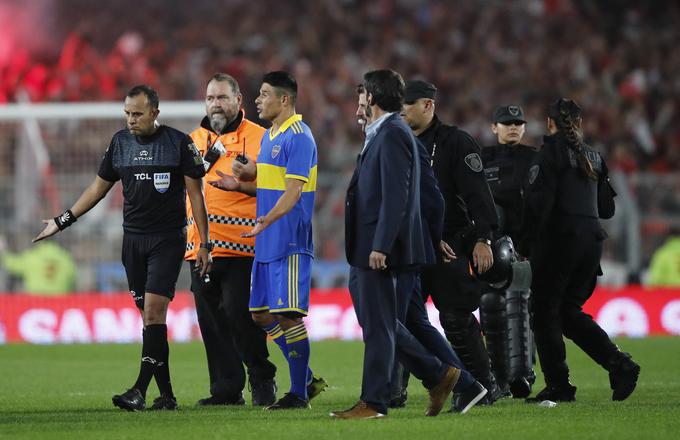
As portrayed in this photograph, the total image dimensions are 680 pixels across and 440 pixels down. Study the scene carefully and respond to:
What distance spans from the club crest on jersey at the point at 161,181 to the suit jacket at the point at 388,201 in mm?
1832

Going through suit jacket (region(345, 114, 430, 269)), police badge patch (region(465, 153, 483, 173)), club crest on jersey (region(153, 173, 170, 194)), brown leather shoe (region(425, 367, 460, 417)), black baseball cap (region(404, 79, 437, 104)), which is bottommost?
brown leather shoe (region(425, 367, 460, 417))

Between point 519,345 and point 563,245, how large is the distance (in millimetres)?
983

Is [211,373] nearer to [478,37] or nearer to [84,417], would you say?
[84,417]

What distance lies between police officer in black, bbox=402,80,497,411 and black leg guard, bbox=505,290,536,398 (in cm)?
74

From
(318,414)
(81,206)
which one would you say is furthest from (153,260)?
(318,414)

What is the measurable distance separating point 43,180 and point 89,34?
943cm

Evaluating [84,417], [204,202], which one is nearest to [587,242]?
[204,202]

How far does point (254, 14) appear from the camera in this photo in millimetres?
27219

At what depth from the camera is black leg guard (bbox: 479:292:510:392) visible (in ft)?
33.2

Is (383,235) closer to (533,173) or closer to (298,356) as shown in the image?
(298,356)

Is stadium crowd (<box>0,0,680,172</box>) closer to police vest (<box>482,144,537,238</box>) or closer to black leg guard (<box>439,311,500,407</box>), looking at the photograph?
police vest (<box>482,144,537,238</box>)

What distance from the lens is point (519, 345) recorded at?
33.4 feet

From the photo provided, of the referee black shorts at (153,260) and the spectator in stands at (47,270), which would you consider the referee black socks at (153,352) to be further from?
the spectator in stands at (47,270)

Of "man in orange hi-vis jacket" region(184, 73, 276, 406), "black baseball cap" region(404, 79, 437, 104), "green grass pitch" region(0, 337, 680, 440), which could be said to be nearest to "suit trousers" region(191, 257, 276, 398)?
"man in orange hi-vis jacket" region(184, 73, 276, 406)
